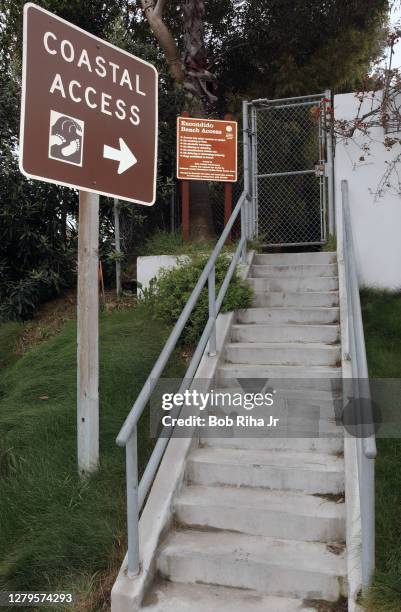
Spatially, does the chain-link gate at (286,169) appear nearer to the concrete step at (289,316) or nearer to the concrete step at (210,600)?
the concrete step at (289,316)

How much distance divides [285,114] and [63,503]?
6387 mm

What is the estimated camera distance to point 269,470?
346 cm

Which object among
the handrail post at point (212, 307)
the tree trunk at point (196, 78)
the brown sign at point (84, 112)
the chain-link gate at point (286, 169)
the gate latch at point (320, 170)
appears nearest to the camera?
the brown sign at point (84, 112)

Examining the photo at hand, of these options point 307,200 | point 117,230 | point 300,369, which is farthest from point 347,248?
point 307,200

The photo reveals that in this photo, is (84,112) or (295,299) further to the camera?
(295,299)

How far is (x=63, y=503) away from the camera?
3.35m

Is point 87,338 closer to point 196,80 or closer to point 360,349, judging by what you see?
point 360,349

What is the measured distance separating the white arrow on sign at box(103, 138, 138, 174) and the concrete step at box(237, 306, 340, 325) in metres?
2.15

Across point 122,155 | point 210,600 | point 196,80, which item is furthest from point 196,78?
point 210,600

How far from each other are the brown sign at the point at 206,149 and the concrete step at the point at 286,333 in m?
2.63

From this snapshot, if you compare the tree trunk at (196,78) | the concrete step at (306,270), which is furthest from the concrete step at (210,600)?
the tree trunk at (196,78)

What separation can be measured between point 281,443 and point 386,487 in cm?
87

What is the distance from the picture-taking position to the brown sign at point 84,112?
3.00 m

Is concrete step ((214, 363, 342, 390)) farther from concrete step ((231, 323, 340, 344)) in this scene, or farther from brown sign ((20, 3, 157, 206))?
brown sign ((20, 3, 157, 206))
